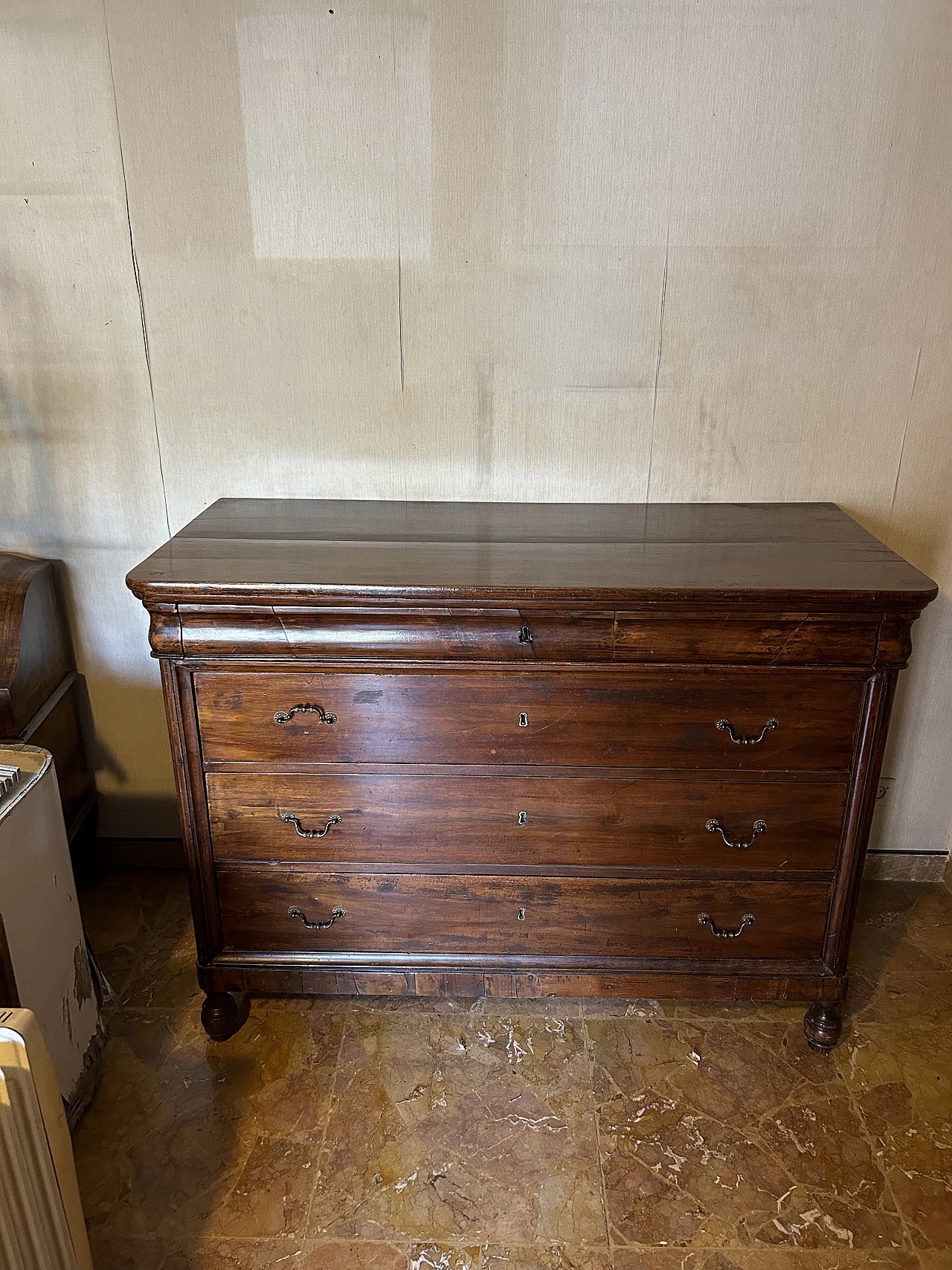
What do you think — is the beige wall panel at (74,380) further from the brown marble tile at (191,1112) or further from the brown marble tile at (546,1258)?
the brown marble tile at (546,1258)

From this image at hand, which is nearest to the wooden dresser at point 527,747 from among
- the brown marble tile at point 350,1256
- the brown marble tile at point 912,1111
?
the brown marble tile at point 912,1111

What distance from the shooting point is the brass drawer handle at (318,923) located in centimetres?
167

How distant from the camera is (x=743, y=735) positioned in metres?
1.53

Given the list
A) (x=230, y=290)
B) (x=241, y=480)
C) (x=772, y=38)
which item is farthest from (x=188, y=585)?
(x=772, y=38)

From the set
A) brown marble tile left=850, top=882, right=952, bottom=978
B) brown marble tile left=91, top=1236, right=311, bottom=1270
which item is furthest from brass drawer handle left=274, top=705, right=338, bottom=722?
brown marble tile left=850, top=882, right=952, bottom=978

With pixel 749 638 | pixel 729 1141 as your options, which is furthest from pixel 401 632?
pixel 729 1141

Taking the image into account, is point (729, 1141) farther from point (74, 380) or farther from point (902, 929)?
point (74, 380)

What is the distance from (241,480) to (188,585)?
24.0 inches

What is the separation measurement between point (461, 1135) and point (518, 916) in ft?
1.31

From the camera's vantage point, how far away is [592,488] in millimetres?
1938

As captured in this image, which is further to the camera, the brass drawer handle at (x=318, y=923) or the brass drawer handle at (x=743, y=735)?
the brass drawer handle at (x=318, y=923)

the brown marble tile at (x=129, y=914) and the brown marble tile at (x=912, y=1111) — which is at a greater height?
the brown marble tile at (x=912, y=1111)

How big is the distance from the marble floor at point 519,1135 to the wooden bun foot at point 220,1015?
0.13 ft

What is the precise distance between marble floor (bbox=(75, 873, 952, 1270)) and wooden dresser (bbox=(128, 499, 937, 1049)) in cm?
15
